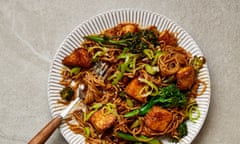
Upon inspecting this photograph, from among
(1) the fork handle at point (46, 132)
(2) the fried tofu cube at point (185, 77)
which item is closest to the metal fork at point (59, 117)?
(1) the fork handle at point (46, 132)

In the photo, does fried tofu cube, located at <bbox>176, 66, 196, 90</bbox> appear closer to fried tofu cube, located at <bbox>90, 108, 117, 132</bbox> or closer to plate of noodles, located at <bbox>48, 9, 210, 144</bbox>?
plate of noodles, located at <bbox>48, 9, 210, 144</bbox>

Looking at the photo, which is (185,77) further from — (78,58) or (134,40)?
(78,58)

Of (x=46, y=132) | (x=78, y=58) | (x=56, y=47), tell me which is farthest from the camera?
(x=56, y=47)

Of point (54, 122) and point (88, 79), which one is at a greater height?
point (88, 79)

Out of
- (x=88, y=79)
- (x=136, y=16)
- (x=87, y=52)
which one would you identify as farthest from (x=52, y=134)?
(x=136, y=16)

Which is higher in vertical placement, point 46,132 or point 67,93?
point 67,93

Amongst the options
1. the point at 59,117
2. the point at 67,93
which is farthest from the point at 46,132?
the point at 67,93

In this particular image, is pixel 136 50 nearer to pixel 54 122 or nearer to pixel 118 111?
pixel 118 111

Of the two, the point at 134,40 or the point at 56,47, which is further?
the point at 56,47

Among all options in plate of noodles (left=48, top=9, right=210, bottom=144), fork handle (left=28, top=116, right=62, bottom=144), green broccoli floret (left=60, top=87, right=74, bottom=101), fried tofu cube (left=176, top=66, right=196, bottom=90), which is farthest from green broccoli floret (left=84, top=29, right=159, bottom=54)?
fork handle (left=28, top=116, right=62, bottom=144)
